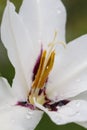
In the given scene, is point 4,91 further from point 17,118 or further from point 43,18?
point 43,18

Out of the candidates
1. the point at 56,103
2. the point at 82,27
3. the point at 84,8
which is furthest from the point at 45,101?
the point at 84,8

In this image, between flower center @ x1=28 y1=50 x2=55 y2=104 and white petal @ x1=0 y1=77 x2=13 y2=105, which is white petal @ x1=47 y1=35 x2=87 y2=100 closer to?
flower center @ x1=28 y1=50 x2=55 y2=104

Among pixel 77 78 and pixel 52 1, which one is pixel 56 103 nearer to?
pixel 77 78

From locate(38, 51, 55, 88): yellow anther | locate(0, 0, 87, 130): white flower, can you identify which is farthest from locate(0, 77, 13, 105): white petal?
locate(38, 51, 55, 88): yellow anther

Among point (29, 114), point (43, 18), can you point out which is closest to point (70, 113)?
point (29, 114)

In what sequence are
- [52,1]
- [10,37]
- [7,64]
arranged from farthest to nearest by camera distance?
[7,64]
[52,1]
[10,37]

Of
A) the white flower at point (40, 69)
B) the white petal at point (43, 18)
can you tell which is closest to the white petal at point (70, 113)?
the white flower at point (40, 69)

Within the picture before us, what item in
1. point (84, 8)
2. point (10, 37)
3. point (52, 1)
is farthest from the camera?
point (84, 8)
